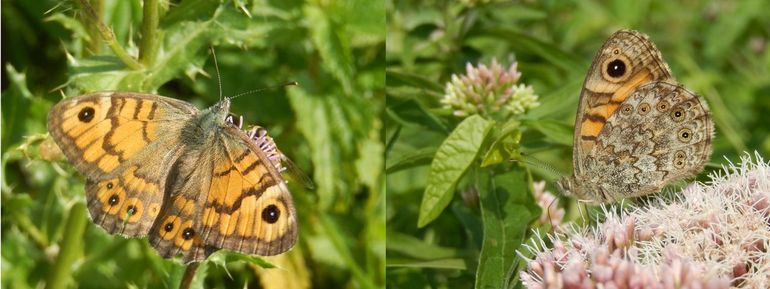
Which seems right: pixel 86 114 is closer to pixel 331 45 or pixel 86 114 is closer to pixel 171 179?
pixel 171 179

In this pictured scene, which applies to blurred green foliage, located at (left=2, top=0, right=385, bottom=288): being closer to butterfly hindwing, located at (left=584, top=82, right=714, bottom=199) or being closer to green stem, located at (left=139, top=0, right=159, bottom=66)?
green stem, located at (left=139, top=0, right=159, bottom=66)

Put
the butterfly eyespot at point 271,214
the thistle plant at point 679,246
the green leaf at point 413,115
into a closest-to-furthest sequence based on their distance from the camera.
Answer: the thistle plant at point 679,246 → the butterfly eyespot at point 271,214 → the green leaf at point 413,115

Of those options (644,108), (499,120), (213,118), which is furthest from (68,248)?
(644,108)

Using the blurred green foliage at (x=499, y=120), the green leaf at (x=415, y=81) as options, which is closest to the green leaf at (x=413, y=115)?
the blurred green foliage at (x=499, y=120)

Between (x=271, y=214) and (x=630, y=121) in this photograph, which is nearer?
(x=271, y=214)

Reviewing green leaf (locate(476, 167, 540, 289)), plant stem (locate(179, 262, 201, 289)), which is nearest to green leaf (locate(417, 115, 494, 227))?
green leaf (locate(476, 167, 540, 289))

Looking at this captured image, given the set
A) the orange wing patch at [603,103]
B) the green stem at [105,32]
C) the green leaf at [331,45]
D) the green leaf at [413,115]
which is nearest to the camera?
the orange wing patch at [603,103]

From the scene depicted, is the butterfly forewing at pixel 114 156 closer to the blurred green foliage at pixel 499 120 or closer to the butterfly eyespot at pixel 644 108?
the blurred green foliage at pixel 499 120

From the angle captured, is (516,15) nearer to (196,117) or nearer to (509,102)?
(509,102)
